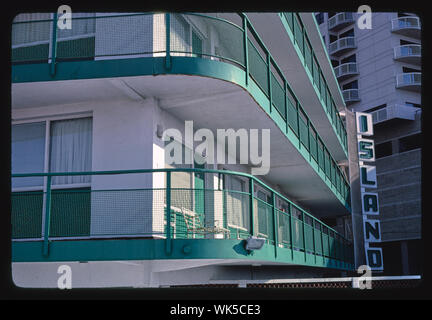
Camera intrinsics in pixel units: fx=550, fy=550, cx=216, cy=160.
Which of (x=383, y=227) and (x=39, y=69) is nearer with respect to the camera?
(x=39, y=69)

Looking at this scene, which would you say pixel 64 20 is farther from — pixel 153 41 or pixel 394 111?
pixel 394 111

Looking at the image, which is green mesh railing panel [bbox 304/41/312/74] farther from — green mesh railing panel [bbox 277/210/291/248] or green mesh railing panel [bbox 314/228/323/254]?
green mesh railing panel [bbox 277/210/291/248]

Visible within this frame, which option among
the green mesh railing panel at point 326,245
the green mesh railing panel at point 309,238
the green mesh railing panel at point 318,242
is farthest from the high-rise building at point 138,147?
the green mesh railing panel at point 326,245

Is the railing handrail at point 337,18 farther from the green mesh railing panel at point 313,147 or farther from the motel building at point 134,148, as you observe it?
the motel building at point 134,148

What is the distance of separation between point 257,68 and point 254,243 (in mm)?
4140

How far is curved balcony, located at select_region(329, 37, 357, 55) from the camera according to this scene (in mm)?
48594

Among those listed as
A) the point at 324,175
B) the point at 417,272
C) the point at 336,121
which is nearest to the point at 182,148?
the point at 324,175

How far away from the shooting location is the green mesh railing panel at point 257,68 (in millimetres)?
10883

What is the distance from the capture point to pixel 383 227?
43125 mm

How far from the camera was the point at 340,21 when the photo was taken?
51250mm

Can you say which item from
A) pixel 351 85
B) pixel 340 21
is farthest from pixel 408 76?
pixel 340 21
